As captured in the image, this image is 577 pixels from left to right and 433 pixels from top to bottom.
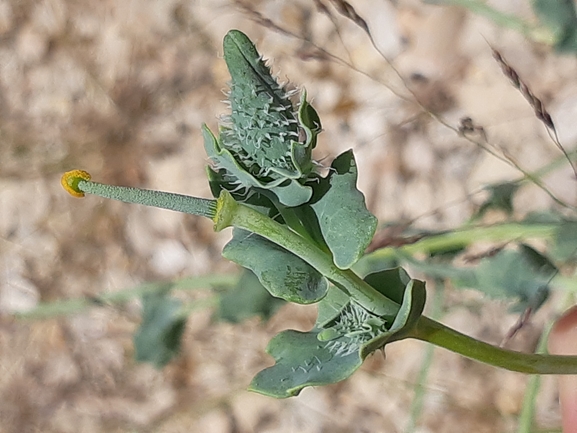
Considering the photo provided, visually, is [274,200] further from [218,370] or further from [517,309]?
[218,370]

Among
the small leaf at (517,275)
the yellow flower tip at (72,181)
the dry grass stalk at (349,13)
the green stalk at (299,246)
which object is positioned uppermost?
the dry grass stalk at (349,13)

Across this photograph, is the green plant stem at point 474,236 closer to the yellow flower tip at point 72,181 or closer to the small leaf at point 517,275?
the small leaf at point 517,275

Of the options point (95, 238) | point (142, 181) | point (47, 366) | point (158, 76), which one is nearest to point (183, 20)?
point (158, 76)

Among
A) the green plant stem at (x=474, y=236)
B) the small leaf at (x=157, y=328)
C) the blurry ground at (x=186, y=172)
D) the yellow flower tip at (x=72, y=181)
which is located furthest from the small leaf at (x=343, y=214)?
the blurry ground at (x=186, y=172)

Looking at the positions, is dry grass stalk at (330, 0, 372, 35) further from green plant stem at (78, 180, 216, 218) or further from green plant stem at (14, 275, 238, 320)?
green plant stem at (14, 275, 238, 320)

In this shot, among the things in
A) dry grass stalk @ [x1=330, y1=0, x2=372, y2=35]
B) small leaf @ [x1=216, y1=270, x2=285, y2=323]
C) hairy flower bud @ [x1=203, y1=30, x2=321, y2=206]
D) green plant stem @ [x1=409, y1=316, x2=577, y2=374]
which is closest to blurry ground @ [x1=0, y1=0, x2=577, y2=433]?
small leaf @ [x1=216, y1=270, x2=285, y2=323]

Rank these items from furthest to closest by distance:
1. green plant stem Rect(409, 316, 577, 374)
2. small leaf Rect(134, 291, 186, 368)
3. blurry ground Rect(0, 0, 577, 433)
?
blurry ground Rect(0, 0, 577, 433), small leaf Rect(134, 291, 186, 368), green plant stem Rect(409, 316, 577, 374)
